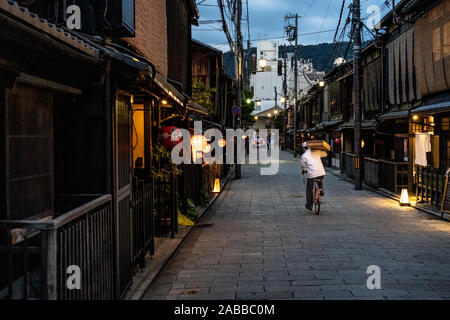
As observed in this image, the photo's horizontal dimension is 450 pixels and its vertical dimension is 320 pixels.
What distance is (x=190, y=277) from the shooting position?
8438mm

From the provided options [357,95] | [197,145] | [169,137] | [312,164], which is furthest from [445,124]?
[169,137]

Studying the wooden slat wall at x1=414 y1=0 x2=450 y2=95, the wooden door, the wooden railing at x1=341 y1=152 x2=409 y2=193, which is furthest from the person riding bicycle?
the wooden door

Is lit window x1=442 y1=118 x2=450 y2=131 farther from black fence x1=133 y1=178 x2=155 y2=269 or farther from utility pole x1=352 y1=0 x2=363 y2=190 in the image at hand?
black fence x1=133 y1=178 x2=155 y2=269

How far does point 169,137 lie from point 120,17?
3723 millimetres

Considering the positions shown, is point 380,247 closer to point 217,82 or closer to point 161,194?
point 161,194

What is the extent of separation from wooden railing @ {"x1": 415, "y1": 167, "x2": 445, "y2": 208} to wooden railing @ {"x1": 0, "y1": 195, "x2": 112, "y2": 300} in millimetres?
12722

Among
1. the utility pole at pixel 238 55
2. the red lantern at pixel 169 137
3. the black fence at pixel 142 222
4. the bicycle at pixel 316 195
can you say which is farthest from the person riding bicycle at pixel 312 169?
the utility pole at pixel 238 55

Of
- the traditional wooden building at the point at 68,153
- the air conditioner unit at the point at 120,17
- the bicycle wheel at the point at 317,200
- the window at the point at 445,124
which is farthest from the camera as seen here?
the window at the point at 445,124

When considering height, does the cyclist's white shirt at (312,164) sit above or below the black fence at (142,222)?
above

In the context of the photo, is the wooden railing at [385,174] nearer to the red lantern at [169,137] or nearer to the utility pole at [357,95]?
the utility pole at [357,95]

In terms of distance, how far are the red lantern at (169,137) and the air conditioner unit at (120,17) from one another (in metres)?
3.04

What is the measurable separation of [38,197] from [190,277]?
3.28 m

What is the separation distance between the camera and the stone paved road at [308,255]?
753 centimetres

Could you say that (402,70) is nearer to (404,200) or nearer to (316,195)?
(404,200)
